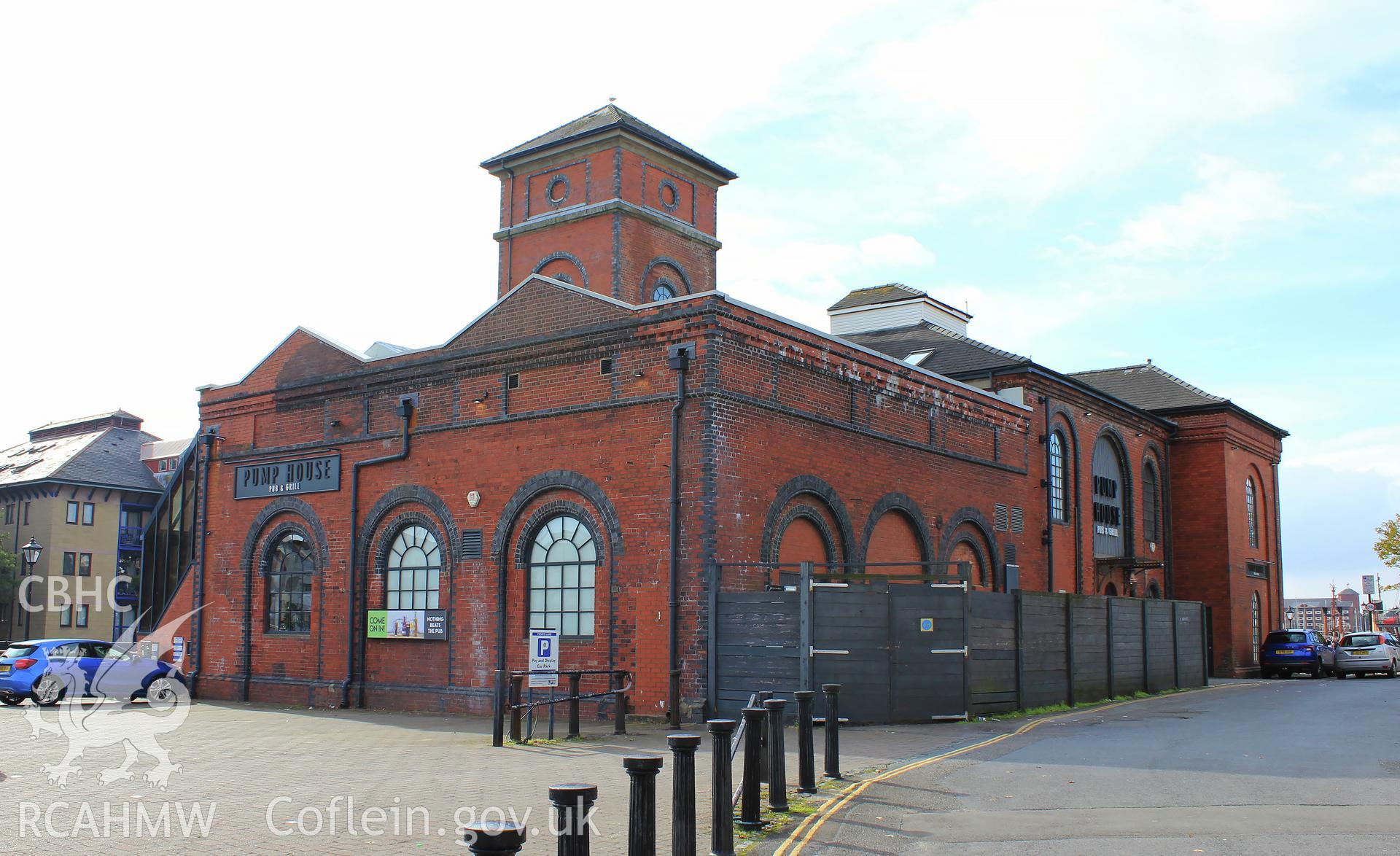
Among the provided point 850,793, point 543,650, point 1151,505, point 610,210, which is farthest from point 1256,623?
point 850,793

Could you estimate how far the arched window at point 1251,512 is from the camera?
38.4 meters

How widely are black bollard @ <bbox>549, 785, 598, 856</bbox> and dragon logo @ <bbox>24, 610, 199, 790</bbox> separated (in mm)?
7284

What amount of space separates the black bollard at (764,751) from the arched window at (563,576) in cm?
358

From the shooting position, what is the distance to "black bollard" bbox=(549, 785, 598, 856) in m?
5.54

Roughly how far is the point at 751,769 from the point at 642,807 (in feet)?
9.17

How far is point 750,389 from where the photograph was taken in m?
19.0

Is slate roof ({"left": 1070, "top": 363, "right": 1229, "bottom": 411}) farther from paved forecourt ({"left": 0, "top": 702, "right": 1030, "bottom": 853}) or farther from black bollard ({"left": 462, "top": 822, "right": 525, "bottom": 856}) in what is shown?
black bollard ({"left": 462, "top": 822, "right": 525, "bottom": 856})

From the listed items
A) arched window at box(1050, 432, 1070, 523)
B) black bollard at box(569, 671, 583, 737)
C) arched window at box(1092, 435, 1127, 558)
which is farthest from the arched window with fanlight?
black bollard at box(569, 671, 583, 737)

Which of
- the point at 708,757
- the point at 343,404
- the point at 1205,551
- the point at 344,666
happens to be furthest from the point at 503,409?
the point at 1205,551

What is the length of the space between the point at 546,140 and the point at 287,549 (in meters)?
11.0

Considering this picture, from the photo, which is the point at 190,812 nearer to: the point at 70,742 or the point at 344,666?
the point at 70,742

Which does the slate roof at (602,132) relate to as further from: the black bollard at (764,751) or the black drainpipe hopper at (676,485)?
the black bollard at (764,751)

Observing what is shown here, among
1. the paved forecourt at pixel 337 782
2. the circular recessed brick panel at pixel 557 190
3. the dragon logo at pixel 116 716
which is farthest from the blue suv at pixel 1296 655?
the dragon logo at pixel 116 716

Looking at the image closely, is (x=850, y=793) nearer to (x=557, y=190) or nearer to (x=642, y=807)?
(x=642, y=807)
